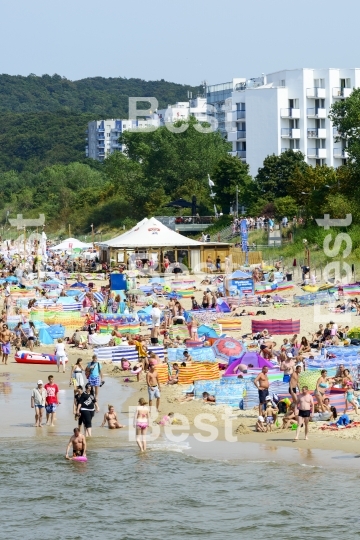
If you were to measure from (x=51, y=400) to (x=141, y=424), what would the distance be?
2.17 metres

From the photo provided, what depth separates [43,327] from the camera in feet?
92.9

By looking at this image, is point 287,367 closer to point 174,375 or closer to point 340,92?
point 174,375

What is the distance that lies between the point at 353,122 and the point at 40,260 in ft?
48.9

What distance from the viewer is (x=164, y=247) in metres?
44.8

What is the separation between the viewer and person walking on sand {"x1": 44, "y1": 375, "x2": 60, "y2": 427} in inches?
725

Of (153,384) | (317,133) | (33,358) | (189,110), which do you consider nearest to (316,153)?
(317,133)

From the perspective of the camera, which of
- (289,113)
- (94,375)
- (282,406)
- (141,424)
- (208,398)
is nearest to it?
(141,424)

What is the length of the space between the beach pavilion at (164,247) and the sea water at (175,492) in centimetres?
2657

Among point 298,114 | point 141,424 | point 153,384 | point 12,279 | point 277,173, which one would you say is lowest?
point 141,424

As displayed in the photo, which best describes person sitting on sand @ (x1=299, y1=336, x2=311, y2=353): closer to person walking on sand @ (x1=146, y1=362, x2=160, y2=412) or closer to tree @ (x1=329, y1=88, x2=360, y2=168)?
person walking on sand @ (x1=146, y1=362, x2=160, y2=412)

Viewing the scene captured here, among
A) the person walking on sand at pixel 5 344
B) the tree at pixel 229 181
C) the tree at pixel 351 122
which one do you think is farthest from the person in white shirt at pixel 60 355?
the tree at pixel 229 181

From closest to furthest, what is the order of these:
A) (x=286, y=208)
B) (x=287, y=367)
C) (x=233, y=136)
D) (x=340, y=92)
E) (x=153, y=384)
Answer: (x=153, y=384) < (x=287, y=367) < (x=286, y=208) < (x=340, y=92) < (x=233, y=136)

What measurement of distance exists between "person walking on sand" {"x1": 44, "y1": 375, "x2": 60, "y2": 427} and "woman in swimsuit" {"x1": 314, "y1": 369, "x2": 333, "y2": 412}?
4431 mm

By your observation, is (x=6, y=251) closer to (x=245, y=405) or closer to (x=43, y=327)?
(x=43, y=327)
